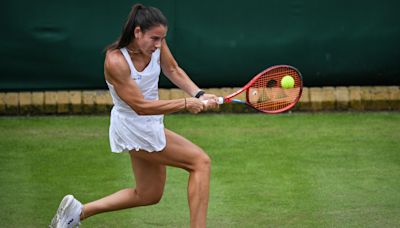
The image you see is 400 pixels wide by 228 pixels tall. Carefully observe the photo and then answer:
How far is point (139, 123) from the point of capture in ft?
19.9

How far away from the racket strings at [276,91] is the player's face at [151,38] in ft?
3.04

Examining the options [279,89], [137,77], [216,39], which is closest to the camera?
[137,77]

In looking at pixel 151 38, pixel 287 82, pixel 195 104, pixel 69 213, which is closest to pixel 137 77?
pixel 151 38

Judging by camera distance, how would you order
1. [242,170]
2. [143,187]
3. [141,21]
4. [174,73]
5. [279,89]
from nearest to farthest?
[141,21]
[143,187]
[174,73]
[279,89]
[242,170]

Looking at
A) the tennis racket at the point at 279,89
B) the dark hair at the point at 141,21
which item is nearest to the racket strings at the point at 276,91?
the tennis racket at the point at 279,89

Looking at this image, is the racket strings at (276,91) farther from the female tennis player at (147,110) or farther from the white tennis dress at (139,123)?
the white tennis dress at (139,123)

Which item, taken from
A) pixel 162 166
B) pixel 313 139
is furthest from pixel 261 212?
pixel 313 139

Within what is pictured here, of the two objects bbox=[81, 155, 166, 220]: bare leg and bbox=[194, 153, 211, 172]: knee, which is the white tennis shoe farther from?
bbox=[194, 153, 211, 172]: knee

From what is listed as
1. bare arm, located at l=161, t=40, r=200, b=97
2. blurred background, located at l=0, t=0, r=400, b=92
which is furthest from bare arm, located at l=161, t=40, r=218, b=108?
blurred background, located at l=0, t=0, r=400, b=92

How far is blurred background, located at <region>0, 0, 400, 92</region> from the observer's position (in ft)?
34.8

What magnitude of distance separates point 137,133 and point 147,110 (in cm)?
18

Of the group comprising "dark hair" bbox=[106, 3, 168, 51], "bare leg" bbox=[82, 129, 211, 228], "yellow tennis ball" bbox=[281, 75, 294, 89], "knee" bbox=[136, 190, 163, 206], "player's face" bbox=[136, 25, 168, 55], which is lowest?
"knee" bbox=[136, 190, 163, 206]

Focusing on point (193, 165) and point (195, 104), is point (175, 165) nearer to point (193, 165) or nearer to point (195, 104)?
point (193, 165)

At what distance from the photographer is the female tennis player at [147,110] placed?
5.93 metres
